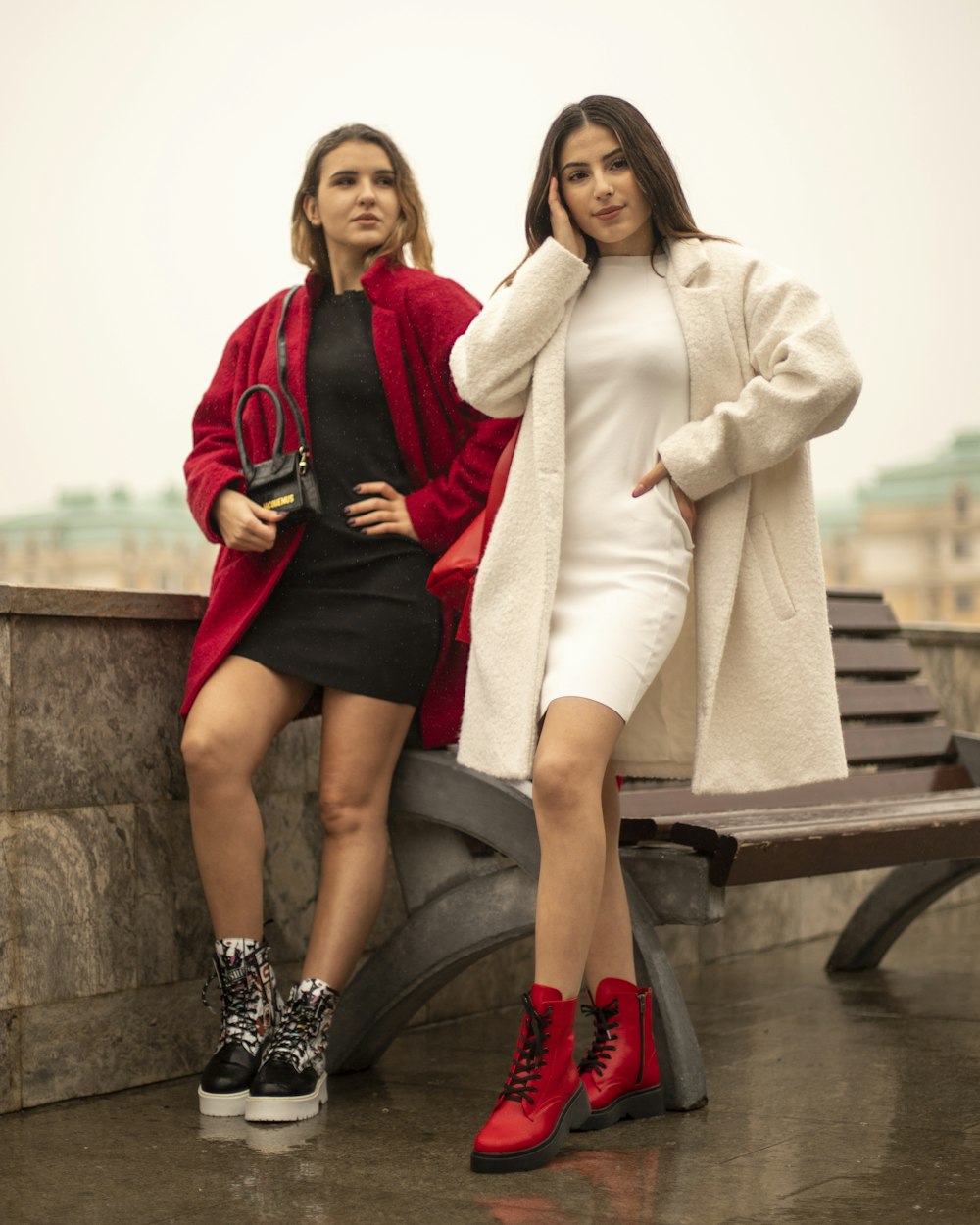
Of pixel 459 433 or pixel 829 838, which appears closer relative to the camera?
pixel 829 838

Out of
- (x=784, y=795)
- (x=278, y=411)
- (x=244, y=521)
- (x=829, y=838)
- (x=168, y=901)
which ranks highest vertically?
(x=278, y=411)

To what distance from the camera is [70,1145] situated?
3.10m

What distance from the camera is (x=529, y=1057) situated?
2.94 metres

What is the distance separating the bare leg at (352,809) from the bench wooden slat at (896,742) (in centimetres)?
160

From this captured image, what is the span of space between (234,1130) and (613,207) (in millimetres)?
1834

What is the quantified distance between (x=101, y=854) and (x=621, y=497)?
1320mm

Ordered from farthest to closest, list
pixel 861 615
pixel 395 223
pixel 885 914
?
pixel 861 615
pixel 885 914
pixel 395 223

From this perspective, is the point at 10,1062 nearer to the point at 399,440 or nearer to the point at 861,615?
the point at 399,440

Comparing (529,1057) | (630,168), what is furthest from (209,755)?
(630,168)

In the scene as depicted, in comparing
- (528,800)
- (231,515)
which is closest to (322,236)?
(231,515)

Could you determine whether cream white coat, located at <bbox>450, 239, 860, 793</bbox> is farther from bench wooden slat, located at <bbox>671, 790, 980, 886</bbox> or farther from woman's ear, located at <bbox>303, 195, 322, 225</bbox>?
woman's ear, located at <bbox>303, 195, 322, 225</bbox>

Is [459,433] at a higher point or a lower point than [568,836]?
higher

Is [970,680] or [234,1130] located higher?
[970,680]

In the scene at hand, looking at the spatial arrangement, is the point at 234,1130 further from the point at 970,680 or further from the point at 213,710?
the point at 970,680
